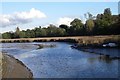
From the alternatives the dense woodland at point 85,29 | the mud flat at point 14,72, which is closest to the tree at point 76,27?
the dense woodland at point 85,29

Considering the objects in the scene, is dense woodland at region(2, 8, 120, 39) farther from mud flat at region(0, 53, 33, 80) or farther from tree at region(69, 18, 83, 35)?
mud flat at region(0, 53, 33, 80)

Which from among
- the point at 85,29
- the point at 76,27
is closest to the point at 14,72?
the point at 85,29

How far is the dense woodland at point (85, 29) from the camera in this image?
93.3 metres

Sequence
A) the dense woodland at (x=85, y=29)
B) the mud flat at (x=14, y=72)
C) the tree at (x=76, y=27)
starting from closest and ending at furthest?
the mud flat at (x=14, y=72), the dense woodland at (x=85, y=29), the tree at (x=76, y=27)

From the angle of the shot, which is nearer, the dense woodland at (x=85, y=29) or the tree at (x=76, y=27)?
the dense woodland at (x=85, y=29)

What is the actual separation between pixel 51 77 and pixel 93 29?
84.6 m

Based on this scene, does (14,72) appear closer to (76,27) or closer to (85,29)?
(85,29)

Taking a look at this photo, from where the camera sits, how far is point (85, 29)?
116 m

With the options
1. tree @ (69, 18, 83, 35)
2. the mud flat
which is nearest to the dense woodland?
tree @ (69, 18, 83, 35)

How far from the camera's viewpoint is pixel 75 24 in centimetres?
12812

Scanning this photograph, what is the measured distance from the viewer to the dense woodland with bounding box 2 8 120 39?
9333cm

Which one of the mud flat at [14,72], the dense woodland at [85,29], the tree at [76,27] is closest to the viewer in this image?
the mud flat at [14,72]

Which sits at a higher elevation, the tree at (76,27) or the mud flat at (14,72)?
the tree at (76,27)

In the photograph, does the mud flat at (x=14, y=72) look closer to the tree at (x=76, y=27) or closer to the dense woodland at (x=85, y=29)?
the dense woodland at (x=85, y=29)
